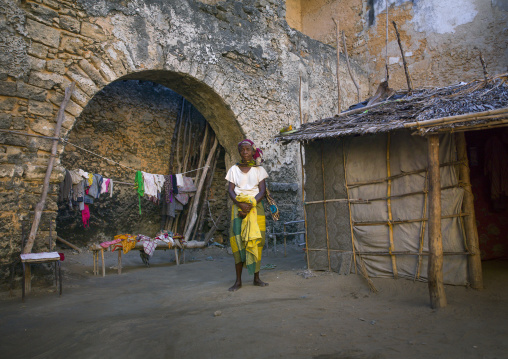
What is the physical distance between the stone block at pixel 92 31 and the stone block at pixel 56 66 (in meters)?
0.57

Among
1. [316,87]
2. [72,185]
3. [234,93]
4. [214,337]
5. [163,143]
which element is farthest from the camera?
[316,87]

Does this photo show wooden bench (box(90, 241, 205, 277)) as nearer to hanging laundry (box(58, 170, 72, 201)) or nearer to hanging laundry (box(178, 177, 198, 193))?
hanging laundry (box(58, 170, 72, 201))

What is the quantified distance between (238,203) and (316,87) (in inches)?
228

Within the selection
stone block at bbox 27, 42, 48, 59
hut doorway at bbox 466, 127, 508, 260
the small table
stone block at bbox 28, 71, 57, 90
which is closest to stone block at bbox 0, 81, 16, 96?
stone block at bbox 28, 71, 57, 90

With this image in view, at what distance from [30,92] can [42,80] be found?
222 millimetres

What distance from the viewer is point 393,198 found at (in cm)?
450

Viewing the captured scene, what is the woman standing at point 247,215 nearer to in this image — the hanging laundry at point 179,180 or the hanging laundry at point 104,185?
the hanging laundry at point 104,185

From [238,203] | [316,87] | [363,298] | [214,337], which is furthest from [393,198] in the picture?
[316,87]

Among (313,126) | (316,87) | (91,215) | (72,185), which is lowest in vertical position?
(91,215)

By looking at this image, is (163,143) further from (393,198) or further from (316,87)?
(393,198)

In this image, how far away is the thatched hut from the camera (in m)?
3.61

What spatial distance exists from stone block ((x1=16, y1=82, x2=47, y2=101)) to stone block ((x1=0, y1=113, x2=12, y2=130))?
0.30 metres

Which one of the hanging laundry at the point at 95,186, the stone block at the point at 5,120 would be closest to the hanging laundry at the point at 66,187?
the hanging laundry at the point at 95,186

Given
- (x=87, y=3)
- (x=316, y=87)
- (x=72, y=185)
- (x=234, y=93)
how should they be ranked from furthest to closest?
(x=316, y=87)
(x=234, y=93)
(x=72, y=185)
(x=87, y=3)
